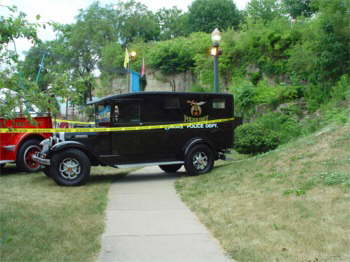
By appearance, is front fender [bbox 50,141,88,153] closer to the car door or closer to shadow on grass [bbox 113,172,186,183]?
the car door

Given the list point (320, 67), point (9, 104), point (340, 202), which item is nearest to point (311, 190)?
point (340, 202)

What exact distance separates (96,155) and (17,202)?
315 cm

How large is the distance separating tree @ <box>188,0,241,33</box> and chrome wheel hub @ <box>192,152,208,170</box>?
44.3 metres

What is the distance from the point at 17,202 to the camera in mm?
8500

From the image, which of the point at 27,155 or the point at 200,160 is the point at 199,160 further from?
the point at 27,155

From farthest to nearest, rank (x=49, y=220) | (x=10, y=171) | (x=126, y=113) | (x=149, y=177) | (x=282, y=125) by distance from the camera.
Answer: (x=282, y=125) → (x=10, y=171) → (x=149, y=177) → (x=126, y=113) → (x=49, y=220)

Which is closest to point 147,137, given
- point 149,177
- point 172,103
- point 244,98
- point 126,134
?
point 126,134

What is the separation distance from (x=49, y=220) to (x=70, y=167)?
3.91 meters

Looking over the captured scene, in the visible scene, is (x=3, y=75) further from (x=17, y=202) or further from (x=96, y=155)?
(x=96, y=155)

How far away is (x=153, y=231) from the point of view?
669cm

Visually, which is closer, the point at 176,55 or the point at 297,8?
the point at 176,55

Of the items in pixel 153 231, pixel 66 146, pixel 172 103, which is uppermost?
pixel 172 103

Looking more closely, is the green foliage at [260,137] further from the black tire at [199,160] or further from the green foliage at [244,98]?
the green foliage at [244,98]

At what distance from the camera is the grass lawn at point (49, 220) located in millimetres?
5504
